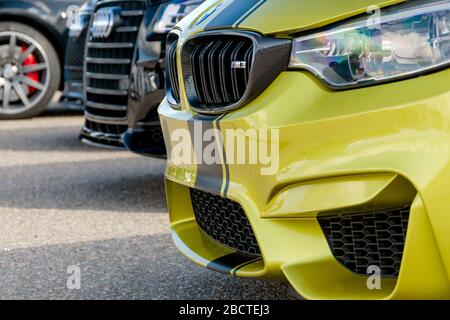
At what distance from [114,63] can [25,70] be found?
450 cm

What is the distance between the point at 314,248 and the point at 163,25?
3.00 m

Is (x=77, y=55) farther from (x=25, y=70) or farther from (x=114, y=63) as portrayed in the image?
(x=114, y=63)

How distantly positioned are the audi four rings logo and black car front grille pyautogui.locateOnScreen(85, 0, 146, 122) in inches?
1.1

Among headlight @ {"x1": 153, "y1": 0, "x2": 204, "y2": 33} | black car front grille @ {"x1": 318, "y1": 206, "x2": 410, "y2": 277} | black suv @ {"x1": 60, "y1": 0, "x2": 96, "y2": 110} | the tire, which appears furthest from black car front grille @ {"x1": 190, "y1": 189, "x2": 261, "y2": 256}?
the tire

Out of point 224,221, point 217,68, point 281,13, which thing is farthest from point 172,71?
point 281,13

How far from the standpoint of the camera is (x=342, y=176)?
3082 mm

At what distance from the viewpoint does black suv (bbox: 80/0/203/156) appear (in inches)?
235

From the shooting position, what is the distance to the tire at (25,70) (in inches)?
424

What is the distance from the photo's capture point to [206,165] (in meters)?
3.60

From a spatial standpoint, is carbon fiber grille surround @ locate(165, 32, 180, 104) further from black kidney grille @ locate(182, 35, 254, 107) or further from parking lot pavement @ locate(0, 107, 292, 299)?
parking lot pavement @ locate(0, 107, 292, 299)

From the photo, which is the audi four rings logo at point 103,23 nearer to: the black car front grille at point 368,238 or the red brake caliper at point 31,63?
the black car front grille at point 368,238

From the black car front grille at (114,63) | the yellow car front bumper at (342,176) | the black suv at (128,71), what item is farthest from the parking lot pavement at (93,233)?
the black car front grille at (114,63)
